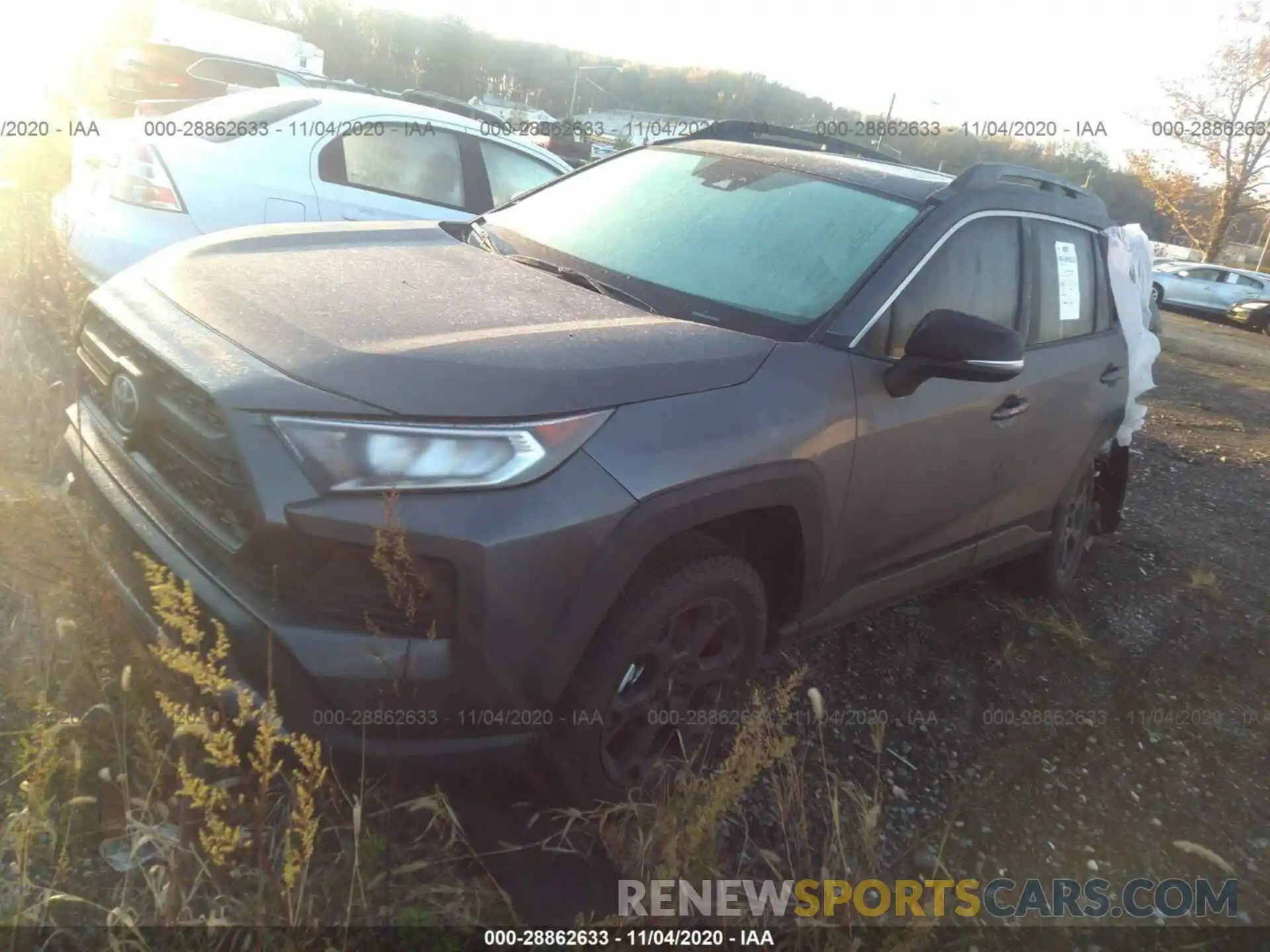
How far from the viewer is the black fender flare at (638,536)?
209 cm

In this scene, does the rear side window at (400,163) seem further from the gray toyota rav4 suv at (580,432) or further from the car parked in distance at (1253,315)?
the car parked in distance at (1253,315)

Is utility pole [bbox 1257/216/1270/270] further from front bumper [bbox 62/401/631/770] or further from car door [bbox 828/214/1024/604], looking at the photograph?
front bumper [bbox 62/401/631/770]

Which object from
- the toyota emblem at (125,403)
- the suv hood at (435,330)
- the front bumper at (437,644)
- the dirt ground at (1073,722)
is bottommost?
the dirt ground at (1073,722)

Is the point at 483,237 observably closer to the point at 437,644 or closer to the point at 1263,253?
the point at 437,644

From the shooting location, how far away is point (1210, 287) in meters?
24.8

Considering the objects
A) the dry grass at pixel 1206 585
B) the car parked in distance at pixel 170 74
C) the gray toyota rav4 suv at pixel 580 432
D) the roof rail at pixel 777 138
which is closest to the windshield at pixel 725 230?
the gray toyota rav4 suv at pixel 580 432

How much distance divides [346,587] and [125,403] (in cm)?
88

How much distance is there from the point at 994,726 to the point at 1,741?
311 cm

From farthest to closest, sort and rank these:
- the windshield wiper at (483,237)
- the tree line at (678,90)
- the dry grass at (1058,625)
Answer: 1. the tree line at (678,90)
2. the dry grass at (1058,625)
3. the windshield wiper at (483,237)

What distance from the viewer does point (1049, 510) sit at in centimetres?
411

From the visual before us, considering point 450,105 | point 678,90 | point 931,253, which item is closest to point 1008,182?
point 931,253

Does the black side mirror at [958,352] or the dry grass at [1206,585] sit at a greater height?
the black side mirror at [958,352]

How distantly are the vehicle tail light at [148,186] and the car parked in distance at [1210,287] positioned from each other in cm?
2510

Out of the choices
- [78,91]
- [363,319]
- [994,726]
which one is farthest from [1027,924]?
[78,91]
